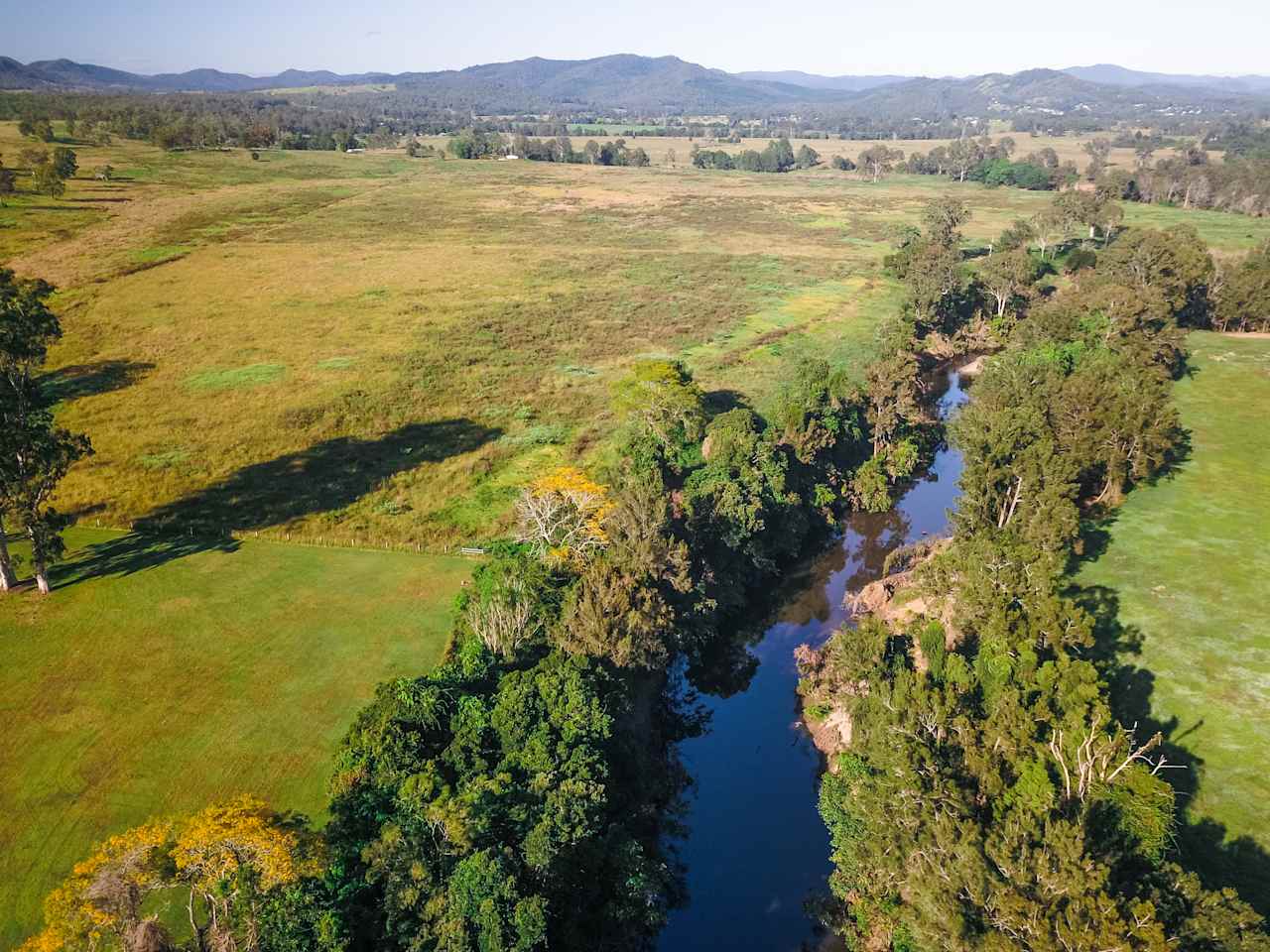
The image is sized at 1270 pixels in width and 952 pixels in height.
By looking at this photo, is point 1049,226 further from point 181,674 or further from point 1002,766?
point 181,674

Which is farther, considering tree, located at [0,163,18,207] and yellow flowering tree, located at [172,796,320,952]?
A: tree, located at [0,163,18,207]

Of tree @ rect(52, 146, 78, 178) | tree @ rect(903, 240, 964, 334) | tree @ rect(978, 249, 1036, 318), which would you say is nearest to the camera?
tree @ rect(903, 240, 964, 334)

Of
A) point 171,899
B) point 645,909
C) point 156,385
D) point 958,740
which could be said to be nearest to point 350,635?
point 171,899

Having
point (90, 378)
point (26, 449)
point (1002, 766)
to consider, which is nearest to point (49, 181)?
point (90, 378)

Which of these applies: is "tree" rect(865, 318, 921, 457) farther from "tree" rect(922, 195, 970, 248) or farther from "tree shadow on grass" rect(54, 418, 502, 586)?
"tree" rect(922, 195, 970, 248)

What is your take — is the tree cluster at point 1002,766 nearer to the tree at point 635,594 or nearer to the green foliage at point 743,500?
the tree at point 635,594

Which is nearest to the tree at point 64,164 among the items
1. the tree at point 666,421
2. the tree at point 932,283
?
the tree at point 666,421

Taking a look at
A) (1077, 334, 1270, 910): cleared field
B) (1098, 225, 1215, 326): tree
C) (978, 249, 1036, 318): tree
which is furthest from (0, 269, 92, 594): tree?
(1098, 225, 1215, 326): tree
